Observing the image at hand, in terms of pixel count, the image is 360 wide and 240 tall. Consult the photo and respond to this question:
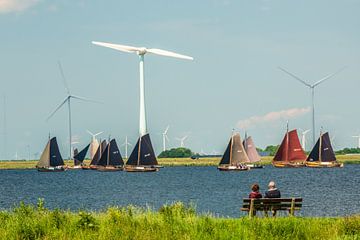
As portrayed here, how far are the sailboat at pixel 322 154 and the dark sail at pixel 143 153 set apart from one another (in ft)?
99.9

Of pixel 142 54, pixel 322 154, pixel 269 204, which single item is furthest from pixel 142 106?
pixel 269 204

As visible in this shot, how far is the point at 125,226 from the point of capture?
23453mm

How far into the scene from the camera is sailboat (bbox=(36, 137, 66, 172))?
15491 centimetres

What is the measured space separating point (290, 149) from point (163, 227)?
11853 centimetres

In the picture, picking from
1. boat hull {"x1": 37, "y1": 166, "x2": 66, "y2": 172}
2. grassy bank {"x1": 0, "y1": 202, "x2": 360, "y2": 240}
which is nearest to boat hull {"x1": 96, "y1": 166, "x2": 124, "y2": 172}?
boat hull {"x1": 37, "y1": 166, "x2": 66, "y2": 172}

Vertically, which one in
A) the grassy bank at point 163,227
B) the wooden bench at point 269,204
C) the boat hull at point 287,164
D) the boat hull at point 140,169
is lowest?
the grassy bank at point 163,227

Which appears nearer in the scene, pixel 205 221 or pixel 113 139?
pixel 205 221

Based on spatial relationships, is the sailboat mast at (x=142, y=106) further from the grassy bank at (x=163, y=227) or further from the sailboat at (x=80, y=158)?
the grassy bank at (x=163, y=227)

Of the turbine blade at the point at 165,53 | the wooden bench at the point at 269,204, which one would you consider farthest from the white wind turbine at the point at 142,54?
the wooden bench at the point at 269,204

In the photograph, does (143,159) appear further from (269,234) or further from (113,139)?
(269,234)

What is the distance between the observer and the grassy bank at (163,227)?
22031mm

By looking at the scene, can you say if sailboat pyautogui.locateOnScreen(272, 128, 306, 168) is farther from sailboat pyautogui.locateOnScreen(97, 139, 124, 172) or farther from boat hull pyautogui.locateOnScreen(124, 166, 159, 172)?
sailboat pyautogui.locateOnScreen(97, 139, 124, 172)

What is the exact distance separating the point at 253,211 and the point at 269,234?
478 centimetres

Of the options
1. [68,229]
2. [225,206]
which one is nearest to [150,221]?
[68,229]
